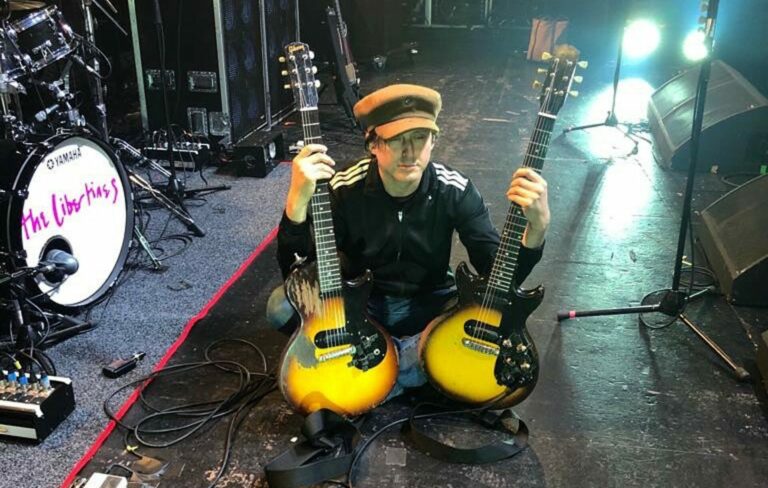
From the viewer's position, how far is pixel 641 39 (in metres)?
7.11

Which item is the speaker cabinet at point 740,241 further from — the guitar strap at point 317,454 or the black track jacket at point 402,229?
the guitar strap at point 317,454

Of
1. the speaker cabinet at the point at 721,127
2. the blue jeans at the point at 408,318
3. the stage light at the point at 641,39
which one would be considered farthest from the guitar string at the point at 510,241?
the stage light at the point at 641,39

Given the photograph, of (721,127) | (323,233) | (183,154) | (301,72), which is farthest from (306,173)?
(721,127)

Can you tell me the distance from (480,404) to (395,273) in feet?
1.68

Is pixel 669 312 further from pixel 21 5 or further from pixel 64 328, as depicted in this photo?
pixel 21 5

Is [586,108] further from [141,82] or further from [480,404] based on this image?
[480,404]

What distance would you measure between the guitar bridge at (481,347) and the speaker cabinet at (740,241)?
1.41 metres

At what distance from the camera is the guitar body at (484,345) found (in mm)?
2146

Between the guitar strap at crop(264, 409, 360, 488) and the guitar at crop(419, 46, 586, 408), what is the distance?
1.16 feet

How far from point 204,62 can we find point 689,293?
3283 mm

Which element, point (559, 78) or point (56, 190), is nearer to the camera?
point (559, 78)

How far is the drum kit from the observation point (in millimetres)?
2422

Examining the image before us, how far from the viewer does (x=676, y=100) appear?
5125 millimetres

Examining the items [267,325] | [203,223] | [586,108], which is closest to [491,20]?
[586,108]
